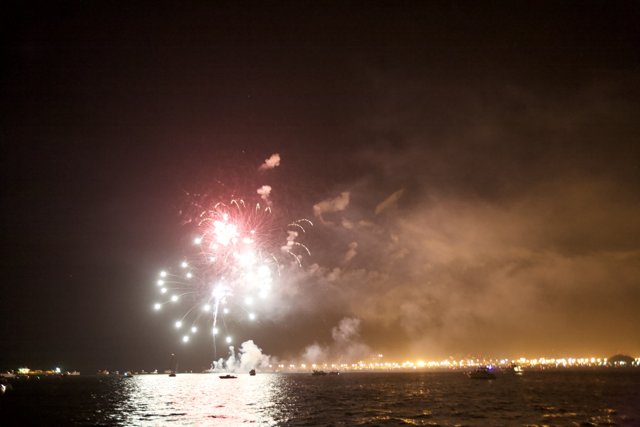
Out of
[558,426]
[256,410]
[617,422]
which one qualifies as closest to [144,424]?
[256,410]

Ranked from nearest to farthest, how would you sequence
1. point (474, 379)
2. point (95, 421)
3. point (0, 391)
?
point (95, 421) < point (0, 391) < point (474, 379)

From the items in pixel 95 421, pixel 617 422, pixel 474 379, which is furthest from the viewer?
pixel 474 379

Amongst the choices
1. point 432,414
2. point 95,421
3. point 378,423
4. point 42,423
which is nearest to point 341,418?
point 378,423

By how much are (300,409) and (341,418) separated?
14.5m

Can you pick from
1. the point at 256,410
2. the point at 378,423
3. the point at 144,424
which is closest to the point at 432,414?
the point at 378,423

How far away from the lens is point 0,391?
11525cm

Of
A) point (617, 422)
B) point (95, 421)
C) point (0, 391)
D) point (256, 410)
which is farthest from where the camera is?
point (0, 391)

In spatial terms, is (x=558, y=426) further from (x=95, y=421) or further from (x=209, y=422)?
(x=95, y=421)

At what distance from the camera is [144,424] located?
160ft

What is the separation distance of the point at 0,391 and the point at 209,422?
96840 mm

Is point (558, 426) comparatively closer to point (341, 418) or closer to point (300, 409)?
point (341, 418)

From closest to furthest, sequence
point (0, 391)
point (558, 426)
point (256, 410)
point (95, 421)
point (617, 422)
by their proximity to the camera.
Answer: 1. point (558, 426)
2. point (617, 422)
3. point (95, 421)
4. point (256, 410)
5. point (0, 391)

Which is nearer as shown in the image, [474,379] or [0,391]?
[0,391]

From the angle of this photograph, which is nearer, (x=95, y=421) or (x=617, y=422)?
(x=617, y=422)
